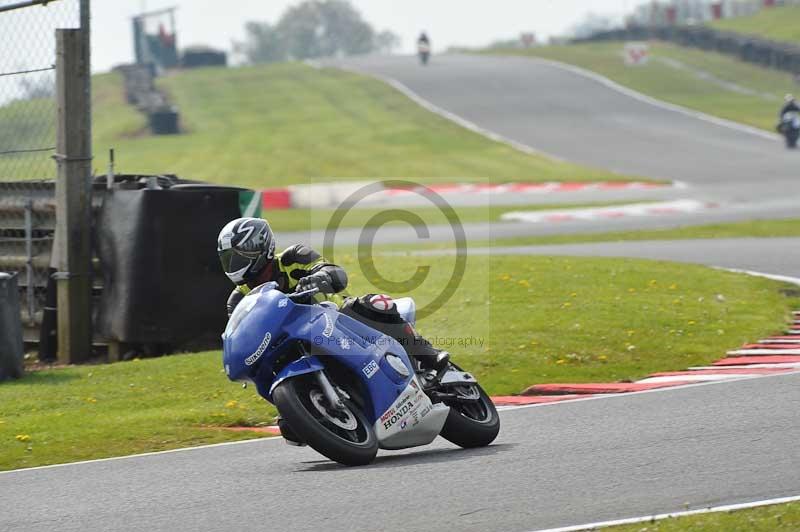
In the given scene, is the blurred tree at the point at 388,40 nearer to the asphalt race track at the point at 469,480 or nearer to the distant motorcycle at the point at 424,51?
the distant motorcycle at the point at 424,51

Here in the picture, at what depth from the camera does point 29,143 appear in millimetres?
12906

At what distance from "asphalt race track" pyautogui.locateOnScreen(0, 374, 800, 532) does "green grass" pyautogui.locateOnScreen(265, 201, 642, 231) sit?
1857 centimetres

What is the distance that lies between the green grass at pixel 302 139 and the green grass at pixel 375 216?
16.5 feet

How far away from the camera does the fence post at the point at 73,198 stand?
12125 mm

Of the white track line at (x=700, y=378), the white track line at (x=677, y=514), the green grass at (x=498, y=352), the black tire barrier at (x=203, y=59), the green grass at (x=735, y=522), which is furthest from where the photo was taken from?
the black tire barrier at (x=203, y=59)

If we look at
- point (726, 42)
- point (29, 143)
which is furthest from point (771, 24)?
point (29, 143)

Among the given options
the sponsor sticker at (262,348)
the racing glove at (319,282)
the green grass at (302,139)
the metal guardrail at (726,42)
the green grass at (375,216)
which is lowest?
the green grass at (375,216)

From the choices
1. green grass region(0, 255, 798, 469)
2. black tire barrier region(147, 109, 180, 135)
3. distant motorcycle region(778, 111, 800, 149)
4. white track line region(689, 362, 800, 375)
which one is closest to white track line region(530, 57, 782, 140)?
distant motorcycle region(778, 111, 800, 149)

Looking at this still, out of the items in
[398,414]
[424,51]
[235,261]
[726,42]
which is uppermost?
[726,42]

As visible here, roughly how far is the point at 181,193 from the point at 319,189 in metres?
18.1

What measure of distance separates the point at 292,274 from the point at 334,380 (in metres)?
0.67

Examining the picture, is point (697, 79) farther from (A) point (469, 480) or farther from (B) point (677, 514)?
(B) point (677, 514)

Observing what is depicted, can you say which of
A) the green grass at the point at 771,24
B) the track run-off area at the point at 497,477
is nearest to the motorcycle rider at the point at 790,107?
the green grass at the point at 771,24

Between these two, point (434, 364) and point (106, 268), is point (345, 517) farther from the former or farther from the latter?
point (106, 268)
